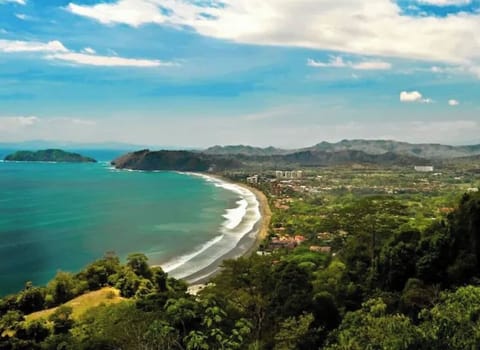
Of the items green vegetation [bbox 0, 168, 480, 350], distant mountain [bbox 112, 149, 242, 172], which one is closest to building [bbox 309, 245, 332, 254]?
green vegetation [bbox 0, 168, 480, 350]

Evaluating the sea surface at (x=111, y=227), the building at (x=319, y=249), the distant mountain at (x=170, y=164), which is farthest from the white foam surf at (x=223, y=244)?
the distant mountain at (x=170, y=164)

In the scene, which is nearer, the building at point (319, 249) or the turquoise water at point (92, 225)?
the building at point (319, 249)

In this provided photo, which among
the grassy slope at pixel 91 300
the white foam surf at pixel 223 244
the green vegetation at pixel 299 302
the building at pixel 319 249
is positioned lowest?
the white foam surf at pixel 223 244

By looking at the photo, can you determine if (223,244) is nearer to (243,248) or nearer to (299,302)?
(243,248)

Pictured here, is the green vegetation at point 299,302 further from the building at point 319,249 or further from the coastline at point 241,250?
the building at point 319,249

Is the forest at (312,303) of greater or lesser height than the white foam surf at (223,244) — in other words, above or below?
above

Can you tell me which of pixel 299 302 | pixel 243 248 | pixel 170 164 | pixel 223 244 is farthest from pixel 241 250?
pixel 170 164

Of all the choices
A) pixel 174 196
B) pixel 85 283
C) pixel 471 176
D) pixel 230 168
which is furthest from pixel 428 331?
pixel 230 168
